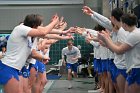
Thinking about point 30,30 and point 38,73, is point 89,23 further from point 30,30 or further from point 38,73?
point 30,30

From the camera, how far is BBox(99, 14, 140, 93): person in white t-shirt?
15.4 feet

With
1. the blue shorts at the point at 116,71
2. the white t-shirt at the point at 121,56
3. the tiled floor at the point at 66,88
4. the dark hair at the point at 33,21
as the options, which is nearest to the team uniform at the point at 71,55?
the tiled floor at the point at 66,88

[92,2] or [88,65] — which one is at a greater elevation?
[92,2]

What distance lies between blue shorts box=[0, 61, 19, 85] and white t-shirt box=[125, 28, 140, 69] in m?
1.61

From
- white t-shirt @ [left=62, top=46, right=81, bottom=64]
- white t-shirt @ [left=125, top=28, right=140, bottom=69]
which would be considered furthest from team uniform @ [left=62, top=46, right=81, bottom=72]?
white t-shirt @ [left=125, top=28, right=140, bottom=69]

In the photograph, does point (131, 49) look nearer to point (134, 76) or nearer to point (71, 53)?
point (134, 76)

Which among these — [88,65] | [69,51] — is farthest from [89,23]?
[69,51]

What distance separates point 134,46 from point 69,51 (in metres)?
9.36

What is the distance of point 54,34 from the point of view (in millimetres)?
7688

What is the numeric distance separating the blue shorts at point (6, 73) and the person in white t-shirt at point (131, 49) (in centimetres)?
139

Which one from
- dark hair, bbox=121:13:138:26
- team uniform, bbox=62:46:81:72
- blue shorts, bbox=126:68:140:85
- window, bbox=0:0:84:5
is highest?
window, bbox=0:0:84:5

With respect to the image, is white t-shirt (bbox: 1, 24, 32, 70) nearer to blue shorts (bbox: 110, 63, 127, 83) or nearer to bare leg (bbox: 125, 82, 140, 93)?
bare leg (bbox: 125, 82, 140, 93)

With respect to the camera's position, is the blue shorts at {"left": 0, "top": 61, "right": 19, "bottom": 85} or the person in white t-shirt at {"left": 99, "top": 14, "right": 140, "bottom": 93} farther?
the blue shorts at {"left": 0, "top": 61, "right": 19, "bottom": 85}

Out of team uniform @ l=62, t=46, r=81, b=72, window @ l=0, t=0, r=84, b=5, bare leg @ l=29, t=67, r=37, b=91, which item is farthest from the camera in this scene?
window @ l=0, t=0, r=84, b=5
